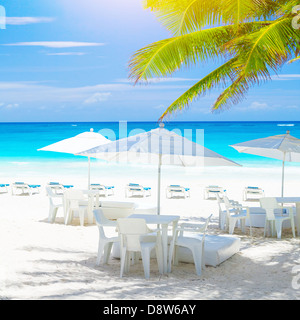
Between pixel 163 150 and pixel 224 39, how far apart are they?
3.16 m

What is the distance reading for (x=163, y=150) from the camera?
6.77 m

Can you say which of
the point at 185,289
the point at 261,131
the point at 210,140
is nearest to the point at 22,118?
the point at 210,140

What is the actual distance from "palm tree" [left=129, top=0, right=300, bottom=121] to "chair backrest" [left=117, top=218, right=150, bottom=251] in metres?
2.93

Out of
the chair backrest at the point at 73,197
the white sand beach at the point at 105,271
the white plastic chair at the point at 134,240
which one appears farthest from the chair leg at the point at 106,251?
the chair backrest at the point at 73,197

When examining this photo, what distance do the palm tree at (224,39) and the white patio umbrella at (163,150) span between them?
1.41 m

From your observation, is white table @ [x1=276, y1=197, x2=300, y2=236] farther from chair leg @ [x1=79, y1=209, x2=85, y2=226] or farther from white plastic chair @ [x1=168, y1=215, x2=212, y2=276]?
chair leg @ [x1=79, y1=209, x2=85, y2=226]

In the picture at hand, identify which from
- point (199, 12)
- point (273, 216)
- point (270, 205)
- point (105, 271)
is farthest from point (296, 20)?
point (105, 271)

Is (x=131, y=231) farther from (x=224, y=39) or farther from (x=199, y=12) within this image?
(x=224, y=39)

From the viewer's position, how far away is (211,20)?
820 centimetres

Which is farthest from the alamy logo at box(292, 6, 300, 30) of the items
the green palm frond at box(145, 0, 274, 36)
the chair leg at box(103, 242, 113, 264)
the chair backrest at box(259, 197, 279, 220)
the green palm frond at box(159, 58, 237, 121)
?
the chair leg at box(103, 242, 113, 264)

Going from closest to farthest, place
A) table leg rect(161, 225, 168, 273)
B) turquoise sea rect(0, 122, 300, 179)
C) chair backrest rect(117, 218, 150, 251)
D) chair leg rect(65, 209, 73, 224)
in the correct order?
chair backrest rect(117, 218, 150, 251) < table leg rect(161, 225, 168, 273) < chair leg rect(65, 209, 73, 224) < turquoise sea rect(0, 122, 300, 179)

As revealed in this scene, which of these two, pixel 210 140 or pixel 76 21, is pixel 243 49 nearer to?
pixel 210 140

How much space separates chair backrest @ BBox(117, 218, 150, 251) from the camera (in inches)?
224

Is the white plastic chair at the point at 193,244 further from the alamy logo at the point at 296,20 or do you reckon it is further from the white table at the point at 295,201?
the alamy logo at the point at 296,20
